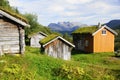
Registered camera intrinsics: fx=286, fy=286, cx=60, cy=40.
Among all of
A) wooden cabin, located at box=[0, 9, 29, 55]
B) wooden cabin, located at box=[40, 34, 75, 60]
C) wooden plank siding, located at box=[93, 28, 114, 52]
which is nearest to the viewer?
wooden cabin, located at box=[0, 9, 29, 55]

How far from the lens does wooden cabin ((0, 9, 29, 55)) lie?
886 inches

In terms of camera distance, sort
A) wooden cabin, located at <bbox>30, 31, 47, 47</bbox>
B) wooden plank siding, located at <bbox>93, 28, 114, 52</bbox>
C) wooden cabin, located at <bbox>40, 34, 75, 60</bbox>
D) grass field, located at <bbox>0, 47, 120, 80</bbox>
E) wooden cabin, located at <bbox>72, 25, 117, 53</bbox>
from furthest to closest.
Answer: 1. wooden cabin, located at <bbox>30, 31, 47, 47</bbox>
2. wooden plank siding, located at <bbox>93, 28, 114, 52</bbox>
3. wooden cabin, located at <bbox>72, 25, 117, 53</bbox>
4. wooden cabin, located at <bbox>40, 34, 75, 60</bbox>
5. grass field, located at <bbox>0, 47, 120, 80</bbox>

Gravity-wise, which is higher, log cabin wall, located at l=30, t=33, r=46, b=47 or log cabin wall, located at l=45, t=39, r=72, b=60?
log cabin wall, located at l=30, t=33, r=46, b=47

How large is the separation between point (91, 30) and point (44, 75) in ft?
109

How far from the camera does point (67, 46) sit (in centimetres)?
3597

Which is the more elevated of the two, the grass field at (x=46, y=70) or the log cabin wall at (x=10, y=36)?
the log cabin wall at (x=10, y=36)

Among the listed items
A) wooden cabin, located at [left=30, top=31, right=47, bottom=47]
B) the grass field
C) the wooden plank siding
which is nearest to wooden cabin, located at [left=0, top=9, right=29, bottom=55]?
the grass field

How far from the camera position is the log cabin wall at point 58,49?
35.8 meters

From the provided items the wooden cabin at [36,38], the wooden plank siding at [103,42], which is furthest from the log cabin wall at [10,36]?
the wooden cabin at [36,38]

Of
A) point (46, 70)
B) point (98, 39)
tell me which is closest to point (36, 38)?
point (98, 39)

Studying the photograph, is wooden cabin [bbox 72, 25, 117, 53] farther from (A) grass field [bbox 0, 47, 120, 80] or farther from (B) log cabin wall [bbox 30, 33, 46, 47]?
(A) grass field [bbox 0, 47, 120, 80]

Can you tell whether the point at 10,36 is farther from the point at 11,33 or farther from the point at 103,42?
the point at 103,42

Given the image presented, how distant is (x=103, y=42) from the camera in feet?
174

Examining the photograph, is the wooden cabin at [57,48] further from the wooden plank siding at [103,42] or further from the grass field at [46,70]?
the wooden plank siding at [103,42]
